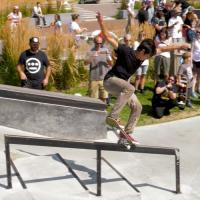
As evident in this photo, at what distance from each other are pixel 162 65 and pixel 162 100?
7.24 feet

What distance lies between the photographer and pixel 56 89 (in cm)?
1269

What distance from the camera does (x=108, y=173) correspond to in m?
7.59

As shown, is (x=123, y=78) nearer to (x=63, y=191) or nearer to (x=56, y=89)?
(x=63, y=191)

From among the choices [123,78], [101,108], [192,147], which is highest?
[123,78]

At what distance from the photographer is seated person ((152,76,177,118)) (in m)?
11.0

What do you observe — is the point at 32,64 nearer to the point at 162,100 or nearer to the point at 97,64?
the point at 97,64

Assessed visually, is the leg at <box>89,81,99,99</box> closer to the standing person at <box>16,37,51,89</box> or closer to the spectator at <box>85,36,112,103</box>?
the spectator at <box>85,36,112,103</box>

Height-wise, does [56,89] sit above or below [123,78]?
below

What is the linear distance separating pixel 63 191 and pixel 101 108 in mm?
2864

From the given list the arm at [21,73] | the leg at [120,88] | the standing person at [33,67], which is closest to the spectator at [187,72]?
the standing person at [33,67]

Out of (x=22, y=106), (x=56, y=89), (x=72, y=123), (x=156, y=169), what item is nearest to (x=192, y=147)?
(x=156, y=169)

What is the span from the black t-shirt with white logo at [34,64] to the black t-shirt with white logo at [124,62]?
9.82ft

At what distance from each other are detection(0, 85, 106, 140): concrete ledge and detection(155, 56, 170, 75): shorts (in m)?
4.05

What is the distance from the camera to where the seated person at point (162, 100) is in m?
11.0
